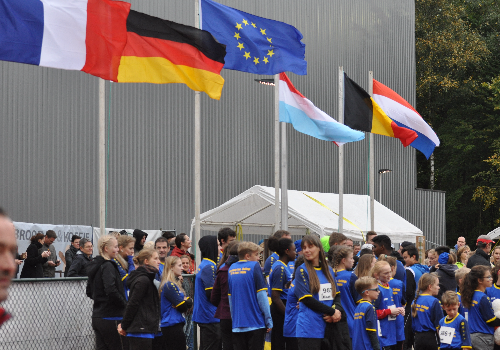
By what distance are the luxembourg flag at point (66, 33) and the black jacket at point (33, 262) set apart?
4.28 metres

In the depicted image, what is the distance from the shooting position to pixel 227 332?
28.2 ft

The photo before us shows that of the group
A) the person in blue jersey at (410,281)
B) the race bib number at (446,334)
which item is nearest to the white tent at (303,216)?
the person in blue jersey at (410,281)

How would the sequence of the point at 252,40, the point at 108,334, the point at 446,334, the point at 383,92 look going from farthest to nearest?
the point at 383,92
the point at 252,40
the point at 446,334
the point at 108,334

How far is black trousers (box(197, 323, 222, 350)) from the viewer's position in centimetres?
931

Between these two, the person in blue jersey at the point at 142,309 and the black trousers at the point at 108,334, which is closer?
the person in blue jersey at the point at 142,309

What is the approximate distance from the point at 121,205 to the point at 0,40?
11.8m

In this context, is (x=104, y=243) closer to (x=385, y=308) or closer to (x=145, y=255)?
(x=145, y=255)

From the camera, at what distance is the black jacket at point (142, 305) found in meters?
7.50

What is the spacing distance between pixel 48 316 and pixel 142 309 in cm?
184

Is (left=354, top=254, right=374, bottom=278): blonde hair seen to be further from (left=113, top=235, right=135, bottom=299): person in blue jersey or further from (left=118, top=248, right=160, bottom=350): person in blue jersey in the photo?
(left=113, top=235, right=135, bottom=299): person in blue jersey

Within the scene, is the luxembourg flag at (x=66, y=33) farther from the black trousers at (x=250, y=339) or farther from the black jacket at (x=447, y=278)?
the black jacket at (x=447, y=278)

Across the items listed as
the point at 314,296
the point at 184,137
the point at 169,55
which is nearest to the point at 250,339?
the point at 314,296

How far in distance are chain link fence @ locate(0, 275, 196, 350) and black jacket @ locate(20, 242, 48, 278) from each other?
365 centimetres

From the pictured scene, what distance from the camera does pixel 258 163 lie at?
25.7m
